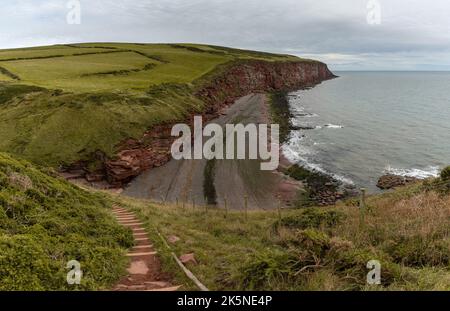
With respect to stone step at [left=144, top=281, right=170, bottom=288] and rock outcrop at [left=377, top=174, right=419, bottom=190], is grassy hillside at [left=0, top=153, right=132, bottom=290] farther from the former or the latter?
rock outcrop at [left=377, top=174, right=419, bottom=190]

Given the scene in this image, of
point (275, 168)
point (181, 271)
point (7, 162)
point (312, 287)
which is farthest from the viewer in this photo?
point (275, 168)
